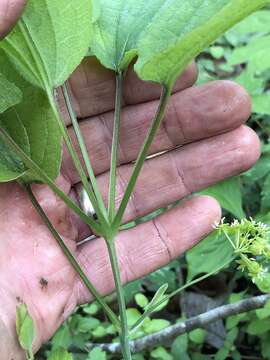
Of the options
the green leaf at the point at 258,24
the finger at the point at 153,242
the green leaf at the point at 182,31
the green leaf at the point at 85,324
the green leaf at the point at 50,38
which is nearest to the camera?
the green leaf at the point at 182,31

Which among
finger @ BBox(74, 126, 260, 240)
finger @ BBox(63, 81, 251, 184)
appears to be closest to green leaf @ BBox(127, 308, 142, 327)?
finger @ BBox(74, 126, 260, 240)

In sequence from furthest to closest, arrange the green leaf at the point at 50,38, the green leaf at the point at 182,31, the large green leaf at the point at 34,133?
the large green leaf at the point at 34,133 → the green leaf at the point at 50,38 → the green leaf at the point at 182,31

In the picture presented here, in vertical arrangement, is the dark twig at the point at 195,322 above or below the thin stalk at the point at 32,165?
below

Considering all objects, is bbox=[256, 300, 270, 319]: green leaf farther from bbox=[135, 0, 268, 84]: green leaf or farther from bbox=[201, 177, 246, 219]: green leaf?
bbox=[135, 0, 268, 84]: green leaf

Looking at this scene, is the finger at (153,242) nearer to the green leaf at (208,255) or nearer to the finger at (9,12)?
the green leaf at (208,255)

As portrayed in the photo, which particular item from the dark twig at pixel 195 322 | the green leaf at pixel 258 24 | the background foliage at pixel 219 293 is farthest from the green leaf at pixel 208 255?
the green leaf at pixel 258 24

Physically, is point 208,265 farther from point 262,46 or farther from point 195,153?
point 262,46

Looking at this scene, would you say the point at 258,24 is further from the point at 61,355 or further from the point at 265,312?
the point at 61,355
